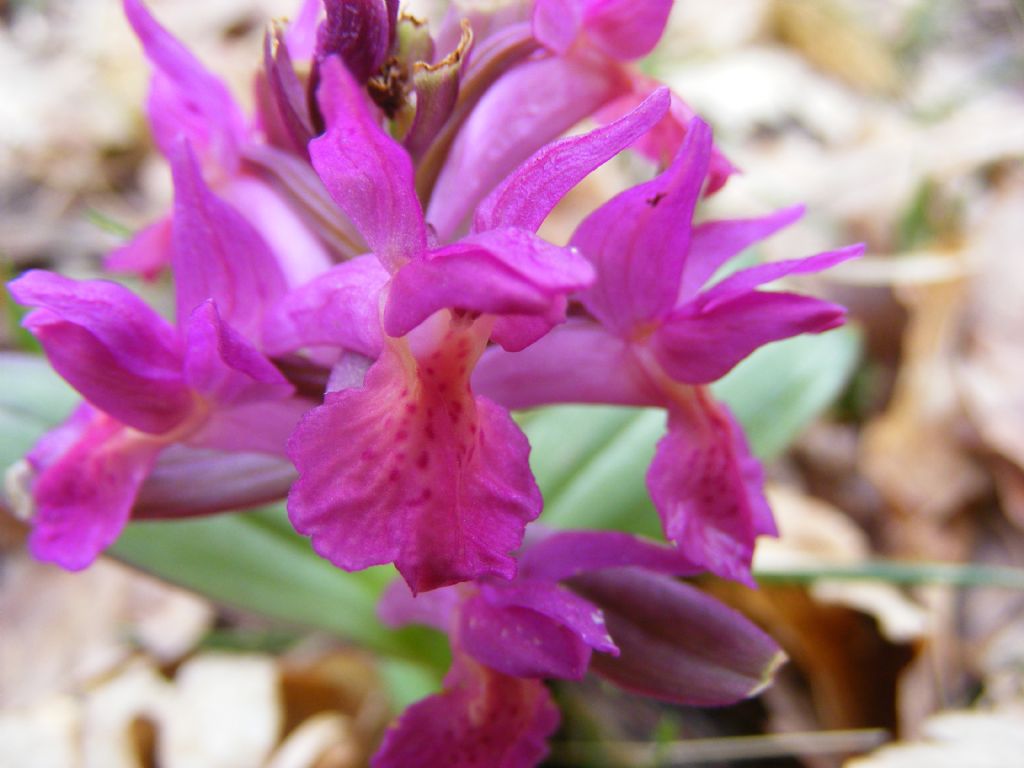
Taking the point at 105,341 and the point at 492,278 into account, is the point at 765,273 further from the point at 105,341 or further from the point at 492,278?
the point at 105,341

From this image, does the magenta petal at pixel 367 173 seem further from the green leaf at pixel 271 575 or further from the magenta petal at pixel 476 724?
the green leaf at pixel 271 575

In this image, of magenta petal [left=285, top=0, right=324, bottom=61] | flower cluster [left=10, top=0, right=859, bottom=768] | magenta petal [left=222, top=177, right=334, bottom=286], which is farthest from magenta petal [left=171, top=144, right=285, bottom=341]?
magenta petal [left=285, top=0, right=324, bottom=61]

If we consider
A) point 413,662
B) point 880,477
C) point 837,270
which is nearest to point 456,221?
point 413,662

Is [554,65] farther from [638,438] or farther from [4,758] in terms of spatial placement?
[4,758]

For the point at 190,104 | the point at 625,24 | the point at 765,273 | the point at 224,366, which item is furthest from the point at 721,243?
the point at 190,104

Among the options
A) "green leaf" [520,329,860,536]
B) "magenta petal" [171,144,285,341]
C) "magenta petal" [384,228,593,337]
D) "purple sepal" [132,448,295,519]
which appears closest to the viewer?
"magenta petal" [384,228,593,337]

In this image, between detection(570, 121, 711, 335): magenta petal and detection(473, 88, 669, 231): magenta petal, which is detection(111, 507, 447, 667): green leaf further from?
detection(473, 88, 669, 231): magenta petal
